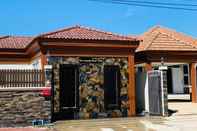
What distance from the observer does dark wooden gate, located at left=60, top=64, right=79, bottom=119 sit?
19.3 m

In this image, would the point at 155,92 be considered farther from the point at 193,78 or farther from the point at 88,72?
the point at 193,78

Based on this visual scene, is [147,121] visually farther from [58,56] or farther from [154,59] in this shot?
[154,59]

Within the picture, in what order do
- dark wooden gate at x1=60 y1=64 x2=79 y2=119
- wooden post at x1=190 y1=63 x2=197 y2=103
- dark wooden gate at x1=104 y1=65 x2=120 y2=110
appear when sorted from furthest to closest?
wooden post at x1=190 y1=63 x2=197 y2=103
dark wooden gate at x1=104 y1=65 x2=120 y2=110
dark wooden gate at x1=60 y1=64 x2=79 y2=119

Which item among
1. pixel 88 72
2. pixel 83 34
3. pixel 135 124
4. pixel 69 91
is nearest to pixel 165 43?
pixel 83 34

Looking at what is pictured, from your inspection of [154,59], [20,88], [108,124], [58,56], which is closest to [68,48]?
[58,56]

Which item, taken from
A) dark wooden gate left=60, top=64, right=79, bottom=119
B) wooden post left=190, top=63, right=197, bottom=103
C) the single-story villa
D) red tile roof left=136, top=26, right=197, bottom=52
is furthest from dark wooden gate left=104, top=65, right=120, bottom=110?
wooden post left=190, top=63, right=197, bottom=103

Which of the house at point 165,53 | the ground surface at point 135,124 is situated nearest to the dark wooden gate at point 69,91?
the ground surface at point 135,124

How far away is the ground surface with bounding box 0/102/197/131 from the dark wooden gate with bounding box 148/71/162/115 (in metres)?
0.99

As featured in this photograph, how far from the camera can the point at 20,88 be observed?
17672mm

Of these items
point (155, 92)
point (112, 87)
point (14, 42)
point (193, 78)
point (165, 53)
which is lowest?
point (155, 92)

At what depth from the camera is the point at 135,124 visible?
57.7 feet

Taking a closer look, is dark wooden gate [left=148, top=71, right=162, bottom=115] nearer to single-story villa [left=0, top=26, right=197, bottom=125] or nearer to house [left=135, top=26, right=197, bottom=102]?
single-story villa [left=0, top=26, right=197, bottom=125]

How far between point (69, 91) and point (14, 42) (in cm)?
1103

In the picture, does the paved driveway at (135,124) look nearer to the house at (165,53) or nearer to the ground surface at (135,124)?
the ground surface at (135,124)
